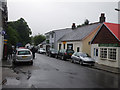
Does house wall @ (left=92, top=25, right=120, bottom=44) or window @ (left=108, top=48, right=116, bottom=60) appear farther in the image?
house wall @ (left=92, top=25, right=120, bottom=44)

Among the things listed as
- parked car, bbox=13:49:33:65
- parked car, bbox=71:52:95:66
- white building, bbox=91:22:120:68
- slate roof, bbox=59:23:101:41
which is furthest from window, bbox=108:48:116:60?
slate roof, bbox=59:23:101:41

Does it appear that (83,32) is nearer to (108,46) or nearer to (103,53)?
(103,53)

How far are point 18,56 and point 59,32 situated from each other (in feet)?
92.3

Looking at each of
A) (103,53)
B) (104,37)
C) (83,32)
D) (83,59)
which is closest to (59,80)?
(83,59)

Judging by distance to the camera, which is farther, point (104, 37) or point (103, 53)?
point (103, 53)

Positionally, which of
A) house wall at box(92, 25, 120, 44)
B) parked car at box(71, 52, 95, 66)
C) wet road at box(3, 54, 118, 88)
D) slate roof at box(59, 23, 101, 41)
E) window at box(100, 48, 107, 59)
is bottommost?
wet road at box(3, 54, 118, 88)

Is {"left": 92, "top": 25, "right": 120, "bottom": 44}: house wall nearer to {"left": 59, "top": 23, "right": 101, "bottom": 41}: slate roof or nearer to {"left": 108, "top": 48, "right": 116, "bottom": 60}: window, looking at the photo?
{"left": 108, "top": 48, "right": 116, "bottom": 60}: window

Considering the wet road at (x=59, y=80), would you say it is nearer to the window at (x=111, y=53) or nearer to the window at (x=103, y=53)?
the window at (x=111, y=53)

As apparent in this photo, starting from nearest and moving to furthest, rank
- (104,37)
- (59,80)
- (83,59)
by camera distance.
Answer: (59,80), (83,59), (104,37)

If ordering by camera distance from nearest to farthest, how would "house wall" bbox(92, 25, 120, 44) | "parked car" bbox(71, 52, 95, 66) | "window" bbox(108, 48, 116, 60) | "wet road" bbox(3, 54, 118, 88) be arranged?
"wet road" bbox(3, 54, 118, 88)
"window" bbox(108, 48, 116, 60)
"parked car" bbox(71, 52, 95, 66)
"house wall" bbox(92, 25, 120, 44)

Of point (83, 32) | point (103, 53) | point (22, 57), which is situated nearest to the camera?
point (22, 57)

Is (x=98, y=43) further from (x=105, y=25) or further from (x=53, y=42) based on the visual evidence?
(x=53, y=42)

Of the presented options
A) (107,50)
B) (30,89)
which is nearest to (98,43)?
(107,50)

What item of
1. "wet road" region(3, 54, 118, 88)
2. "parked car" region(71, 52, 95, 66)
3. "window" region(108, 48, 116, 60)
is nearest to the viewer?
"wet road" region(3, 54, 118, 88)
